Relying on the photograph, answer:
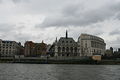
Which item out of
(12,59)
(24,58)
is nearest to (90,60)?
(24,58)

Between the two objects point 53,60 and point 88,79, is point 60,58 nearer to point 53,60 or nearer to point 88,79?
point 53,60

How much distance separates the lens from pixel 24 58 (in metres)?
173

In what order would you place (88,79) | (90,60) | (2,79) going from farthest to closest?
(90,60), (88,79), (2,79)

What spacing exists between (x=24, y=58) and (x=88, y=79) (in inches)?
5185

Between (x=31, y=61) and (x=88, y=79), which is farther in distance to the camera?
(x=31, y=61)

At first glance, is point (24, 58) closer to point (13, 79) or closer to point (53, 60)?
point (53, 60)

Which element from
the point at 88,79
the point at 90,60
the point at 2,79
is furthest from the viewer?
the point at 90,60

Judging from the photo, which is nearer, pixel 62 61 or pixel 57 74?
pixel 57 74

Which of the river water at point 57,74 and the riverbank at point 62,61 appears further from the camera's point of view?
the riverbank at point 62,61

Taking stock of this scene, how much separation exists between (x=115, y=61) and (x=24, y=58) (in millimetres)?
75888

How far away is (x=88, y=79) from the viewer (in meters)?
46.4

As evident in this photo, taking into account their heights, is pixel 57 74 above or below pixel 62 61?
below

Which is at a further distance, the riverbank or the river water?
the riverbank

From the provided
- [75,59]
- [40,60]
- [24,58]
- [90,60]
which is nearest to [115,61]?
[90,60]
